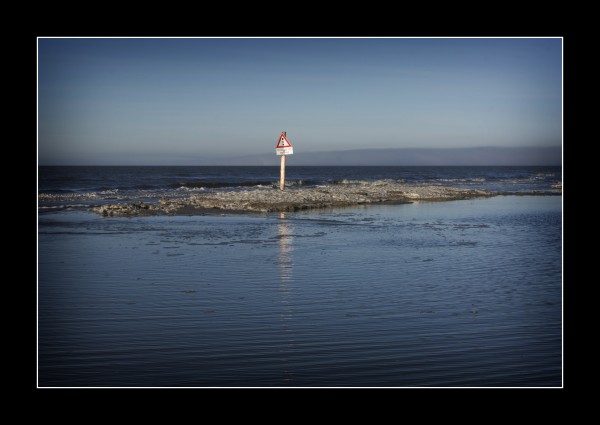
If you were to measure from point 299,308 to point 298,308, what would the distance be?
11 mm

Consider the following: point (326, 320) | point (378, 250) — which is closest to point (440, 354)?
point (326, 320)

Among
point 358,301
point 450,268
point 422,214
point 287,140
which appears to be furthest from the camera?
point 287,140

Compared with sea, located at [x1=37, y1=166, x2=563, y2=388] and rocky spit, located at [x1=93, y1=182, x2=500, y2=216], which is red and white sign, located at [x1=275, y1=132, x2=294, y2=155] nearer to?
rocky spit, located at [x1=93, y1=182, x2=500, y2=216]

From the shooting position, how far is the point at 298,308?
8.00 meters

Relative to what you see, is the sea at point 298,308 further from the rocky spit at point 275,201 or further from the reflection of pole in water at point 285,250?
the rocky spit at point 275,201

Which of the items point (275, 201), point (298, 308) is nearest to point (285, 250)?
point (298, 308)

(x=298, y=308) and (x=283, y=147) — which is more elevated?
(x=283, y=147)

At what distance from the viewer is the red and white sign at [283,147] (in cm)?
2397

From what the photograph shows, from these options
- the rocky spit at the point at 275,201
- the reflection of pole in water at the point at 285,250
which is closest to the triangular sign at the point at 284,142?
the rocky spit at the point at 275,201

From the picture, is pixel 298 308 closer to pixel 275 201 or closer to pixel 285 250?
pixel 285 250

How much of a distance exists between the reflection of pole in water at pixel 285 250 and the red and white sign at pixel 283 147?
7107 mm
